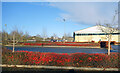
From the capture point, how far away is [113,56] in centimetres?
701

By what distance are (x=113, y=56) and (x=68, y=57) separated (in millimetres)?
2825

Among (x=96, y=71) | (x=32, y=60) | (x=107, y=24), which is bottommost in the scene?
(x=96, y=71)

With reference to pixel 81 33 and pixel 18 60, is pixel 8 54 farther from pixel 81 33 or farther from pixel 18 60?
pixel 81 33

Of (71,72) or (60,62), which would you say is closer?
(71,72)

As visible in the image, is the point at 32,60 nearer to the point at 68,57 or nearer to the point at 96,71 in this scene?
the point at 68,57

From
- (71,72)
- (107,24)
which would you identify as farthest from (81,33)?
A: (71,72)

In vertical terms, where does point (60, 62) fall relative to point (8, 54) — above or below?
below

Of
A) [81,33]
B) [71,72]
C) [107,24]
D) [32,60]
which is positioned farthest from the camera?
[81,33]

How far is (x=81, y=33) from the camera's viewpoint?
52781 mm

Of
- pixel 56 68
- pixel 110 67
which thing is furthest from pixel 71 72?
pixel 110 67

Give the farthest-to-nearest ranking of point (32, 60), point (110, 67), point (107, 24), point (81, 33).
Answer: point (81, 33) → point (107, 24) → point (32, 60) → point (110, 67)

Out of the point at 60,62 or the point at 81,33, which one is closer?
the point at 60,62

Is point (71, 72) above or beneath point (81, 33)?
beneath

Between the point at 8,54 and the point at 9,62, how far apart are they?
0.65m
